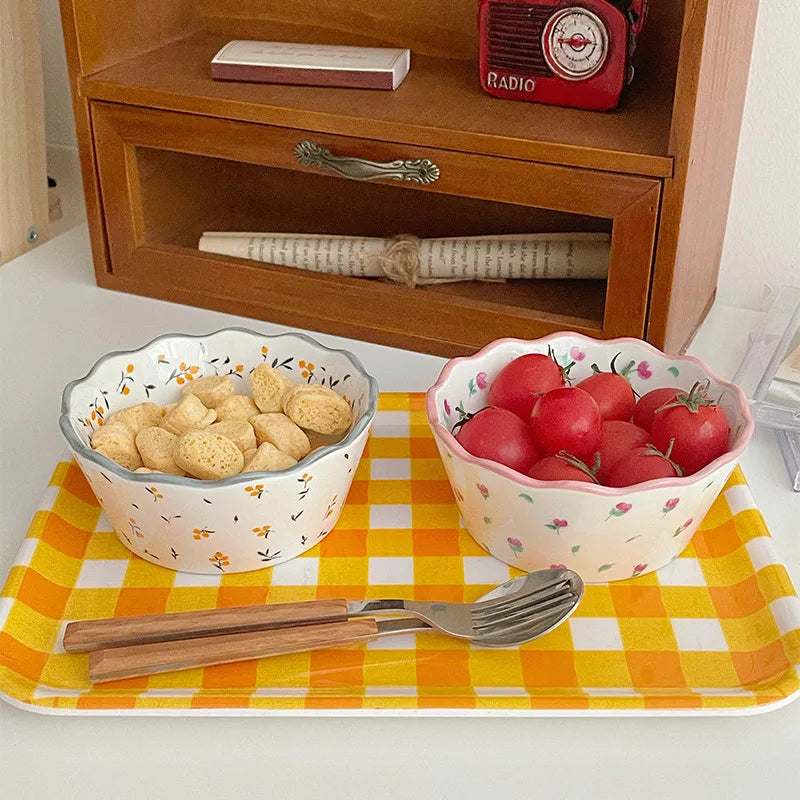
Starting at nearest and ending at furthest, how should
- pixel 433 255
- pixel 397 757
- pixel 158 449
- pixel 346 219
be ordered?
1. pixel 397 757
2. pixel 158 449
3. pixel 433 255
4. pixel 346 219

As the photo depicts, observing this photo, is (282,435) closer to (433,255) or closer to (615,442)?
(615,442)

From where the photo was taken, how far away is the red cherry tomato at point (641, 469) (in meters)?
0.59

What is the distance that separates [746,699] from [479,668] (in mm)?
136

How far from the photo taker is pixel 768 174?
96 centimetres

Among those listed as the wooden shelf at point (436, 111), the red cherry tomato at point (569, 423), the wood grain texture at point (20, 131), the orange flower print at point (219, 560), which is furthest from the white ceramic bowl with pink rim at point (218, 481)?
the wood grain texture at point (20, 131)

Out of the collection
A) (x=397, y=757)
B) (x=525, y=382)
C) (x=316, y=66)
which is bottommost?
(x=397, y=757)

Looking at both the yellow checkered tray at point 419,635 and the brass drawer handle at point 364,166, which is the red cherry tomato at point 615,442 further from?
the brass drawer handle at point 364,166

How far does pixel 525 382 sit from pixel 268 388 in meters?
0.16

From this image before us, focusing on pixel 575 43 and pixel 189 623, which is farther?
pixel 575 43

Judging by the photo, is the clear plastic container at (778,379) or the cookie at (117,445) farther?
the clear plastic container at (778,379)

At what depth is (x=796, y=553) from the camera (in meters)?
0.68

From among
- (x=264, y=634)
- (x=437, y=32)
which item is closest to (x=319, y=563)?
(x=264, y=634)

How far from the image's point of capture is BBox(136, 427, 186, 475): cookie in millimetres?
630

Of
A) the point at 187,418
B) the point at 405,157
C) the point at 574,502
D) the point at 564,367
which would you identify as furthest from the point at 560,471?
the point at 405,157
